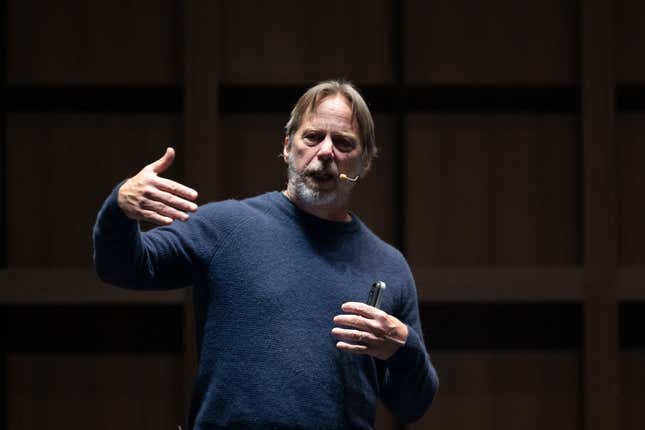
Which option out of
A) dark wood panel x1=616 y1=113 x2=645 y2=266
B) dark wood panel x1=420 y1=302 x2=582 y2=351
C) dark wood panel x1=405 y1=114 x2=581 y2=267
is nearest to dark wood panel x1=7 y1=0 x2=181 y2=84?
dark wood panel x1=405 y1=114 x2=581 y2=267

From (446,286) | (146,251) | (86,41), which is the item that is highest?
(86,41)

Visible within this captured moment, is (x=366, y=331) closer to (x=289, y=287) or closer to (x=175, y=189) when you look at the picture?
(x=289, y=287)

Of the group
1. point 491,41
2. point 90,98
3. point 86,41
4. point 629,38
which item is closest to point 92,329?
point 90,98

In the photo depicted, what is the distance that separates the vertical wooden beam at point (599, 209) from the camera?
2582mm

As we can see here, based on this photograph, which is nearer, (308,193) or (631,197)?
(308,193)

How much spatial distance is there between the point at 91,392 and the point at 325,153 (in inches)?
64.3

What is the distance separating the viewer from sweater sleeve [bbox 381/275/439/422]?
1.28 meters

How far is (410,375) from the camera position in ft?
4.28

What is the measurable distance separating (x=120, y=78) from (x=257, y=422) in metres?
1.75

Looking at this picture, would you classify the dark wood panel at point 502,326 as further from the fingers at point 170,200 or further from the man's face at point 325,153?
the fingers at point 170,200

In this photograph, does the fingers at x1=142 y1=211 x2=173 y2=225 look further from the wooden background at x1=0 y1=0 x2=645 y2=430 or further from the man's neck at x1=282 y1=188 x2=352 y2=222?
the wooden background at x1=0 y1=0 x2=645 y2=430

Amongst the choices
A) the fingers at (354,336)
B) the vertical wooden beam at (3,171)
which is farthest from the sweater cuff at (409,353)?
the vertical wooden beam at (3,171)

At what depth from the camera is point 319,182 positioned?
1.36 meters

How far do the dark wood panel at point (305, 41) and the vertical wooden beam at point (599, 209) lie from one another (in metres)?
0.72
